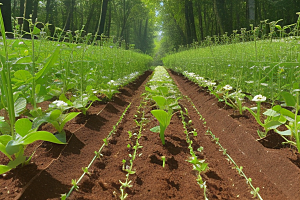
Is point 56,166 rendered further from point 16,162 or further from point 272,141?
point 272,141

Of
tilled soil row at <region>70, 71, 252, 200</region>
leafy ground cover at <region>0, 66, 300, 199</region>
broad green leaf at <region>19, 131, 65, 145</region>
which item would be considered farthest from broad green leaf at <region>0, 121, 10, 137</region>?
tilled soil row at <region>70, 71, 252, 200</region>

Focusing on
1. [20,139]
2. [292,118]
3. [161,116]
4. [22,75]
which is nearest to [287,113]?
[292,118]

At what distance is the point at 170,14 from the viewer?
29203 mm

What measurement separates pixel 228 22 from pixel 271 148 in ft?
77.1

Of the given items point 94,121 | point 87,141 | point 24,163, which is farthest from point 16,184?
point 94,121

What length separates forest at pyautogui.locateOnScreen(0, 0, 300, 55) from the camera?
62.4 feet

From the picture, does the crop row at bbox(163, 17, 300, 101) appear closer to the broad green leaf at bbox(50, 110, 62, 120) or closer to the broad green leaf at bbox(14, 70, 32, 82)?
the broad green leaf at bbox(50, 110, 62, 120)

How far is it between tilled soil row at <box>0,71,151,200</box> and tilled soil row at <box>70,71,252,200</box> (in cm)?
15

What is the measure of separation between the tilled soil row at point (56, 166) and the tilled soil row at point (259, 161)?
1.45 metres

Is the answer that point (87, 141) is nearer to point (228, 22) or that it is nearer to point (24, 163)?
point (24, 163)

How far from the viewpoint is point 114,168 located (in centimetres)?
212

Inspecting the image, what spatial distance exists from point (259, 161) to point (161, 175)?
0.97m

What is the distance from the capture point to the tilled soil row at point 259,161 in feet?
5.87

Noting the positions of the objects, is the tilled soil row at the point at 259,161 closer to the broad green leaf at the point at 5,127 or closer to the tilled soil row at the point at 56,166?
the tilled soil row at the point at 56,166
